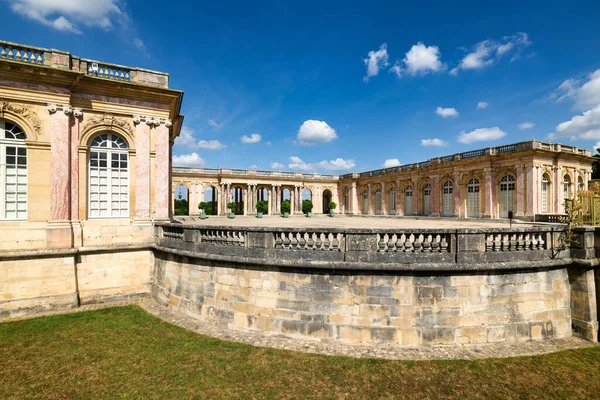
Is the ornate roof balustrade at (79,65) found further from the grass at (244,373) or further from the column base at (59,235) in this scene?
the grass at (244,373)

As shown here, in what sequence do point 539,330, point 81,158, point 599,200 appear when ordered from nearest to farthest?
point 539,330, point 599,200, point 81,158

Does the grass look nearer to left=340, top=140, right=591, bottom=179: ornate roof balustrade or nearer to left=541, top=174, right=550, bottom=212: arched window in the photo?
left=340, top=140, right=591, bottom=179: ornate roof balustrade

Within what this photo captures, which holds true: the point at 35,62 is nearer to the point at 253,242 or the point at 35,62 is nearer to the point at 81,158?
the point at 81,158

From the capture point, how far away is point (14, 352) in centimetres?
589

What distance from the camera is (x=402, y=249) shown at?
5.91 meters

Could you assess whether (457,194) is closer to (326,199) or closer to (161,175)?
(326,199)

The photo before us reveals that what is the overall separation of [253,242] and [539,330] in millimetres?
6809

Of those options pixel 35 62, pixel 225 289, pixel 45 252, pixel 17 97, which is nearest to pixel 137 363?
pixel 225 289

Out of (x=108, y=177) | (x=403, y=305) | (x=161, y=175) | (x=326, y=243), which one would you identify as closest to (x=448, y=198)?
(x=403, y=305)

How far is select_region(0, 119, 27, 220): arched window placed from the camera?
26.4 feet

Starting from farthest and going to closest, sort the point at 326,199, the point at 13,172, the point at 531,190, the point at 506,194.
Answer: the point at 326,199 < the point at 506,194 < the point at 531,190 < the point at 13,172

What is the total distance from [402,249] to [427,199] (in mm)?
27178

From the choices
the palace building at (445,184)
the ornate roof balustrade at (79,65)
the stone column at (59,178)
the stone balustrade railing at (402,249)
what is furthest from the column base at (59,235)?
the palace building at (445,184)

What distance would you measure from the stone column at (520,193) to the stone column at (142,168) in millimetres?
25859
